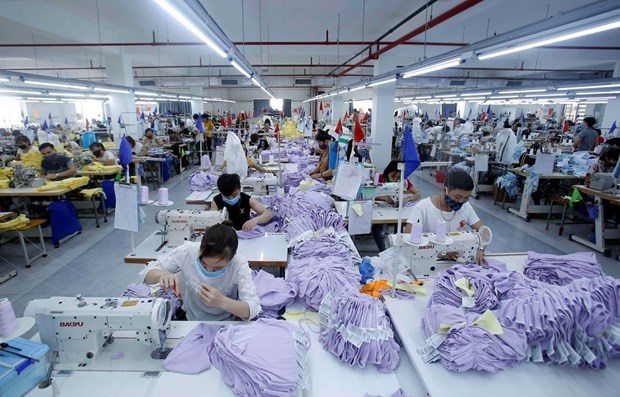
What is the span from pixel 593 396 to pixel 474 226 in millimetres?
1759

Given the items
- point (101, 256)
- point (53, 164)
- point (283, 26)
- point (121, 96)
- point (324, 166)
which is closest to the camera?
point (101, 256)

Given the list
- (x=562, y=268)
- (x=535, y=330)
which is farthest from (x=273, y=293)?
(x=562, y=268)

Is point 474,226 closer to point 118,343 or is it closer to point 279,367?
point 279,367

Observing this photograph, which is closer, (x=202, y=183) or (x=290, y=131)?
(x=202, y=183)

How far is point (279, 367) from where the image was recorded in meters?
1.52

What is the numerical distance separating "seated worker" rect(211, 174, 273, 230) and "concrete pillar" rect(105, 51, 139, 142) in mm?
9578

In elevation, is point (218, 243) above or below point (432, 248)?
above

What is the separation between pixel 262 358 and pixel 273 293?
68 cm

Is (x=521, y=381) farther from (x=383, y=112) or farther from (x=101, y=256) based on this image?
(x=383, y=112)

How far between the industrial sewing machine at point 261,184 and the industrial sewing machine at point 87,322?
3.17 m

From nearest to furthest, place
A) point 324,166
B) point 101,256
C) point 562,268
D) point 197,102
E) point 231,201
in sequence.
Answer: point 562,268 → point 231,201 → point 101,256 → point 324,166 → point 197,102

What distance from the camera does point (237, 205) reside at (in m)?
3.66

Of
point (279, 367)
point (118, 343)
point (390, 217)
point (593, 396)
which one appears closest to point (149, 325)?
point (118, 343)

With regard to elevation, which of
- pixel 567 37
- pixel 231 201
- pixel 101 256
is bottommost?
pixel 101 256
